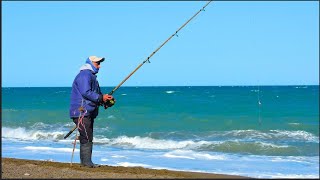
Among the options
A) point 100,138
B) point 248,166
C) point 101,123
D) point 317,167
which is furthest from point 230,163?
point 101,123

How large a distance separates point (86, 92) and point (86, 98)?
8 centimetres

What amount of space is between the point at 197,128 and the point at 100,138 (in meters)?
5.48

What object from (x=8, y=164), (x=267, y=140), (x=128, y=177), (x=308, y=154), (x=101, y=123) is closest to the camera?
(x=128, y=177)

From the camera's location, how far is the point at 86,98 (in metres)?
6.80

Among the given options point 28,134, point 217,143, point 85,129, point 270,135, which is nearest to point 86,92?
point 85,129

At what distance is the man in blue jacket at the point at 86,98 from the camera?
6.77 m

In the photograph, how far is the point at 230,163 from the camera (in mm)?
10250

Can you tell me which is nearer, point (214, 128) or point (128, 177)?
point (128, 177)

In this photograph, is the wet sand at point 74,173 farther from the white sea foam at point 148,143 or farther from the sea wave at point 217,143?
the white sea foam at point 148,143

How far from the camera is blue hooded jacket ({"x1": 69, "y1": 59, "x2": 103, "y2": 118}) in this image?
22.2 ft

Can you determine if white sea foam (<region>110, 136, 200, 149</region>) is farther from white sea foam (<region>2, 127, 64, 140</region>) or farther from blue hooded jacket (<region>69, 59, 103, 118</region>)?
blue hooded jacket (<region>69, 59, 103, 118</region>)

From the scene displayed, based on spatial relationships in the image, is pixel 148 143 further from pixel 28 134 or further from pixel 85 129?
pixel 85 129

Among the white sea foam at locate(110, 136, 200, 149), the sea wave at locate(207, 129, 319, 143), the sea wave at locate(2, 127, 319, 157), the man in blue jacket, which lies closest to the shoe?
the man in blue jacket

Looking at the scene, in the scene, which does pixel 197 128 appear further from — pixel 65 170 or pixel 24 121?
pixel 65 170
